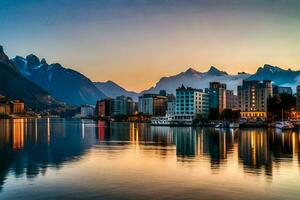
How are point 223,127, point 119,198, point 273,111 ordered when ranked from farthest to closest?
point 273,111 → point 223,127 → point 119,198

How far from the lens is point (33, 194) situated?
25016 mm

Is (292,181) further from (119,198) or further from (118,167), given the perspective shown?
(118,167)

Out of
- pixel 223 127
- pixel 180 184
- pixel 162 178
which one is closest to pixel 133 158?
pixel 162 178

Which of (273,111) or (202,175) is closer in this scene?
(202,175)

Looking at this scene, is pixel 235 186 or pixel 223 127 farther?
pixel 223 127

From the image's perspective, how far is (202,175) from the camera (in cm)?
3203

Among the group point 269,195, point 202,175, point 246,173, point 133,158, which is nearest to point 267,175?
point 246,173

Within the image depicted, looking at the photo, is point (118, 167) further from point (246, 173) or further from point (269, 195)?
point (269, 195)

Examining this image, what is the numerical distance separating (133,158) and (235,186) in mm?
18719

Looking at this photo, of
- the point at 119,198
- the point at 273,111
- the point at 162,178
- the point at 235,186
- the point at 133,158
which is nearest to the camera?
the point at 119,198

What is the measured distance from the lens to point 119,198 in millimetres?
24016

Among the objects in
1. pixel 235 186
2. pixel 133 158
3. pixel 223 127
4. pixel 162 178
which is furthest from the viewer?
pixel 223 127

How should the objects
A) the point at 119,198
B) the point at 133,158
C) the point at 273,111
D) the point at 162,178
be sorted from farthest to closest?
1. the point at 273,111
2. the point at 133,158
3. the point at 162,178
4. the point at 119,198

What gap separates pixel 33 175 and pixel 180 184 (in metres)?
11.5
